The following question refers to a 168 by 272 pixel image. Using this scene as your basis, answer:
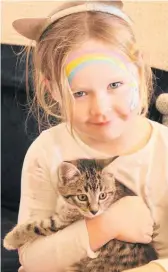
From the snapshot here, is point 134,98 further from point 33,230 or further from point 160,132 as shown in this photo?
point 33,230

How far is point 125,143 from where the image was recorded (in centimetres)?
67

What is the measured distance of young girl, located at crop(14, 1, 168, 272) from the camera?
65 cm

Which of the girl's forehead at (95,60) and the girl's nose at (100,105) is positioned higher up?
the girl's forehead at (95,60)

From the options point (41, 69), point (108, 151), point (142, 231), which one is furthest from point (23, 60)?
point (142, 231)

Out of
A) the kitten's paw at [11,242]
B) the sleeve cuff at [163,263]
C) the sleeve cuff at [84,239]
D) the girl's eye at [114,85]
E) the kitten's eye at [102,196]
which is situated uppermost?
the girl's eye at [114,85]

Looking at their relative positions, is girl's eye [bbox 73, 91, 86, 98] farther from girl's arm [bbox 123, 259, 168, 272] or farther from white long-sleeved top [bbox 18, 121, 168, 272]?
girl's arm [bbox 123, 259, 168, 272]

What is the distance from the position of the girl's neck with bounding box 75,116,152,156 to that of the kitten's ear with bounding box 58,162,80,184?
40mm

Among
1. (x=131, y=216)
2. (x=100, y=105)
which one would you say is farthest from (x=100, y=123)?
(x=131, y=216)

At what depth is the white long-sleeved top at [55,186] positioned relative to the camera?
66 cm

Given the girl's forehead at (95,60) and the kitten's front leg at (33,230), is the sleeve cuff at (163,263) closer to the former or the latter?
the kitten's front leg at (33,230)

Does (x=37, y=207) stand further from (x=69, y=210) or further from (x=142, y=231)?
(x=142, y=231)

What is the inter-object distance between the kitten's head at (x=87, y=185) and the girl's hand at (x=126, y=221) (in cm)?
1

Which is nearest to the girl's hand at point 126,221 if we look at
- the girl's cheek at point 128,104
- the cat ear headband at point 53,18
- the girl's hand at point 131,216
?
the girl's hand at point 131,216

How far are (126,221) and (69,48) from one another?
0.26m
